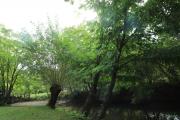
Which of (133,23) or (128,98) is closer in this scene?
(133,23)

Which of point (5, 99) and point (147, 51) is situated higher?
point (147, 51)

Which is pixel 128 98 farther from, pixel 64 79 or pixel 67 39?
pixel 67 39

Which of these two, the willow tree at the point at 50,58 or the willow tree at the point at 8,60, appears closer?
the willow tree at the point at 50,58

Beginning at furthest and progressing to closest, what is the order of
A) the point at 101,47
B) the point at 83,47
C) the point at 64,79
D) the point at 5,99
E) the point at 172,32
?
the point at 5,99, the point at 64,79, the point at 83,47, the point at 101,47, the point at 172,32

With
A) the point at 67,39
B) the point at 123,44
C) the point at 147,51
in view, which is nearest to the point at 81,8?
the point at 123,44

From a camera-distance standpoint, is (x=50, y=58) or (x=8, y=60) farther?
(x=8, y=60)

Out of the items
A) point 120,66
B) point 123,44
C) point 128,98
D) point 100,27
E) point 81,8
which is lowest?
point 128,98

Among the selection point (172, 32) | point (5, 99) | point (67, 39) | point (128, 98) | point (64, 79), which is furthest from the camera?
point (128, 98)

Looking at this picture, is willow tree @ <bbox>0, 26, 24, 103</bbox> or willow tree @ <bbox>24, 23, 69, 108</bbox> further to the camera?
willow tree @ <bbox>0, 26, 24, 103</bbox>

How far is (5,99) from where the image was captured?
34.6 m

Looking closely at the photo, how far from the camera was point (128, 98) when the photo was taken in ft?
122

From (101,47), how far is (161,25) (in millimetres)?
3939

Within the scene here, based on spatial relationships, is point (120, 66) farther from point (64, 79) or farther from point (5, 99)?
point (5, 99)

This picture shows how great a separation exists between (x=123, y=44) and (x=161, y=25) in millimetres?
2485
